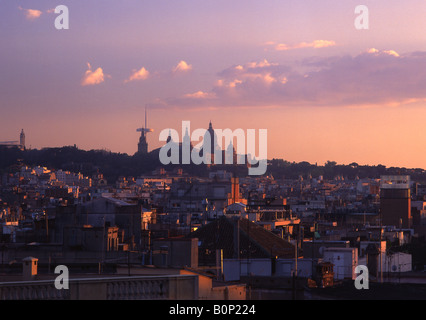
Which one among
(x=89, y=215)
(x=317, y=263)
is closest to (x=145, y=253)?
(x=317, y=263)

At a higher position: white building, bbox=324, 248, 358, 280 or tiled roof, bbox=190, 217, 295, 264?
tiled roof, bbox=190, 217, 295, 264

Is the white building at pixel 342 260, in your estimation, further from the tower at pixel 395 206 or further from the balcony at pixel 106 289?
the tower at pixel 395 206

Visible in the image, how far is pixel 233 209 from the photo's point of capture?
137 ft

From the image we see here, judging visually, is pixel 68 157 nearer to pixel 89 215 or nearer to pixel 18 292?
pixel 89 215

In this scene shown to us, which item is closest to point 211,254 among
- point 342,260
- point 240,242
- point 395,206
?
point 240,242

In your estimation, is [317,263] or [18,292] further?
[317,263]

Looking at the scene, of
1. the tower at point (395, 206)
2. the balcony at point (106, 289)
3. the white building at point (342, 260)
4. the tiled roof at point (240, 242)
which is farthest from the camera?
the tower at point (395, 206)

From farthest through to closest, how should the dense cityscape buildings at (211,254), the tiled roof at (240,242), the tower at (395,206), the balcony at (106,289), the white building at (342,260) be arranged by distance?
the tower at (395,206), the white building at (342,260), the tiled roof at (240,242), the dense cityscape buildings at (211,254), the balcony at (106,289)

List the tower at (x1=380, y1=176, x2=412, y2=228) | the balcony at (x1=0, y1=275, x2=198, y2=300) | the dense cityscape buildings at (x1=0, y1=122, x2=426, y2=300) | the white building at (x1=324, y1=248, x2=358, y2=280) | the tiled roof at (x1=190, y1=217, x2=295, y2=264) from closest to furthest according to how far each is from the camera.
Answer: the balcony at (x1=0, y1=275, x2=198, y2=300) < the dense cityscape buildings at (x1=0, y1=122, x2=426, y2=300) < the tiled roof at (x1=190, y1=217, x2=295, y2=264) < the white building at (x1=324, y1=248, x2=358, y2=280) < the tower at (x1=380, y1=176, x2=412, y2=228)

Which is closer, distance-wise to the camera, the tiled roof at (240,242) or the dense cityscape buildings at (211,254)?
the dense cityscape buildings at (211,254)

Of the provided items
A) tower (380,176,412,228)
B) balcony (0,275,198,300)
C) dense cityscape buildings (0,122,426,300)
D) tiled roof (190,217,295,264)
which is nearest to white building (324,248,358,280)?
dense cityscape buildings (0,122,426,300)

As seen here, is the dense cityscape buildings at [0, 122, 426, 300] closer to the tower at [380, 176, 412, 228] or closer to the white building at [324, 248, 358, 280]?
the white building at [324, 248, 358, 280]

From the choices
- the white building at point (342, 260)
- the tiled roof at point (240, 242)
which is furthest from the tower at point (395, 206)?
the tiled roof at point (240, 242)
